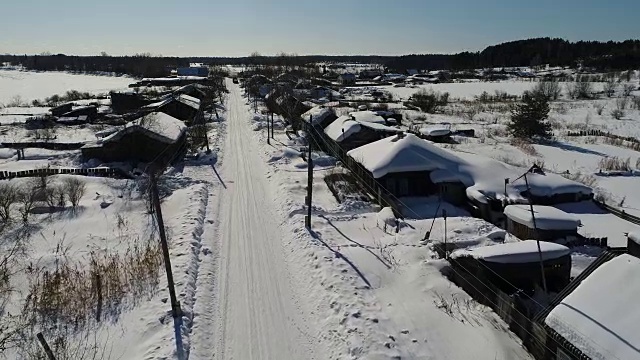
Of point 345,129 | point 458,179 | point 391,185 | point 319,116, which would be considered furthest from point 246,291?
point 319,116

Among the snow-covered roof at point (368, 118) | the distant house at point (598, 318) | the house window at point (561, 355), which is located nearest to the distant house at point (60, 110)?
the snow-covered roof at point (368, 118)

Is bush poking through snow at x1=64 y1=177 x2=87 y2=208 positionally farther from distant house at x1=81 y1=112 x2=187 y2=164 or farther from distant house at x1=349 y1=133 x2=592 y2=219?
distant house at x1=349 y1=133 x2=592 y2=219

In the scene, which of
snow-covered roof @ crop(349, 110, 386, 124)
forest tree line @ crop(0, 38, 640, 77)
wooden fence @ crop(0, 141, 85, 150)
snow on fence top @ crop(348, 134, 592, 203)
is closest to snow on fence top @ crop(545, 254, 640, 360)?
snow on fence top @ crop(348, 134, 592, 203)

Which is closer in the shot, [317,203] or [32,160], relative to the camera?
[317,203]

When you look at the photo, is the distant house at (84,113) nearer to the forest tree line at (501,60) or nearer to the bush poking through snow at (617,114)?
the bush poking through snow at (617,114)

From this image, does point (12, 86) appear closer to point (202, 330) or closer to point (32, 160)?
point (32, 160)

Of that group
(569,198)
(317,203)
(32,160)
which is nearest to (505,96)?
(569,198)
